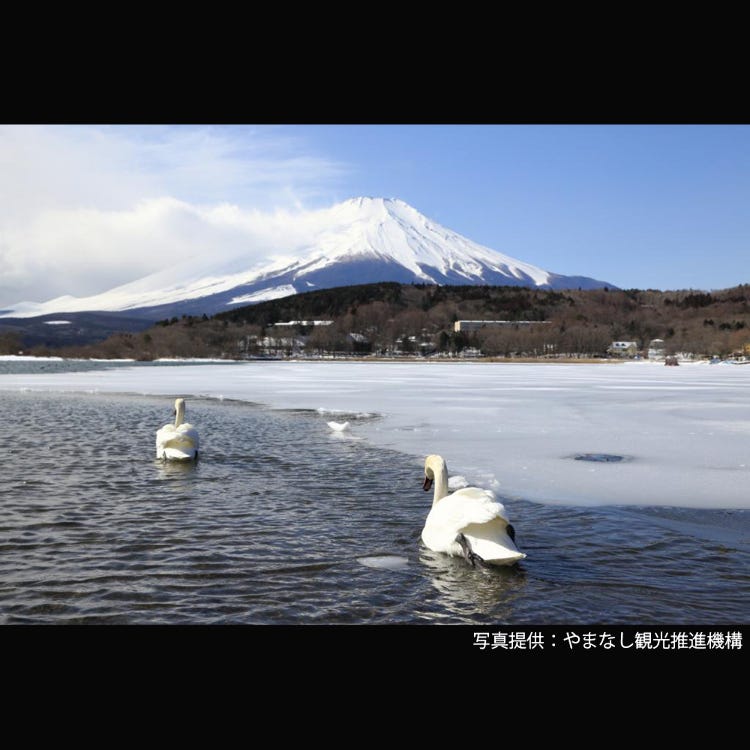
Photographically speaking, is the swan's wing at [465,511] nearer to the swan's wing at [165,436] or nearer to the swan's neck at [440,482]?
the swan's neck at [440,482]

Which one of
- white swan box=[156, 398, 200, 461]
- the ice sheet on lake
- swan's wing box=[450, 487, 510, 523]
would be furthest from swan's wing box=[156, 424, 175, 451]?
swan's wing box=[450, 487, 510, 523]

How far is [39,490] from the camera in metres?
10.7

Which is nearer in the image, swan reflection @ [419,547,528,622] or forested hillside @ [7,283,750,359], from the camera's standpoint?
swan reflection @ [419,547,528,622]

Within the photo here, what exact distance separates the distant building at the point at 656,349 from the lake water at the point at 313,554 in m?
147

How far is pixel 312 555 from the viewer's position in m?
7.69

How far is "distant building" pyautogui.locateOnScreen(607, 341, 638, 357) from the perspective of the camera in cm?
15680

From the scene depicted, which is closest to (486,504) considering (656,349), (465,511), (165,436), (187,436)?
(465,511)

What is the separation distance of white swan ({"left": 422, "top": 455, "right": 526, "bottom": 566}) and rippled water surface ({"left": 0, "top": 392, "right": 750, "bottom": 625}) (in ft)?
0.58

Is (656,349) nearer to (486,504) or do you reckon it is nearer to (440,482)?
(440,482)

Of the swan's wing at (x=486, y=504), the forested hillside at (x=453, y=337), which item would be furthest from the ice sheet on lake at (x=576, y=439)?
the forested hillside at (x=453, y=337)

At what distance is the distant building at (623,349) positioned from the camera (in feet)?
514

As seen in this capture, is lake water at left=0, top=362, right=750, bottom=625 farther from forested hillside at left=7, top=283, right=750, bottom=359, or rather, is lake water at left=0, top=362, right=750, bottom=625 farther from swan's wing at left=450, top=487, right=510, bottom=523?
forested hillside at left=7, top=283, right=750, bottom=359
